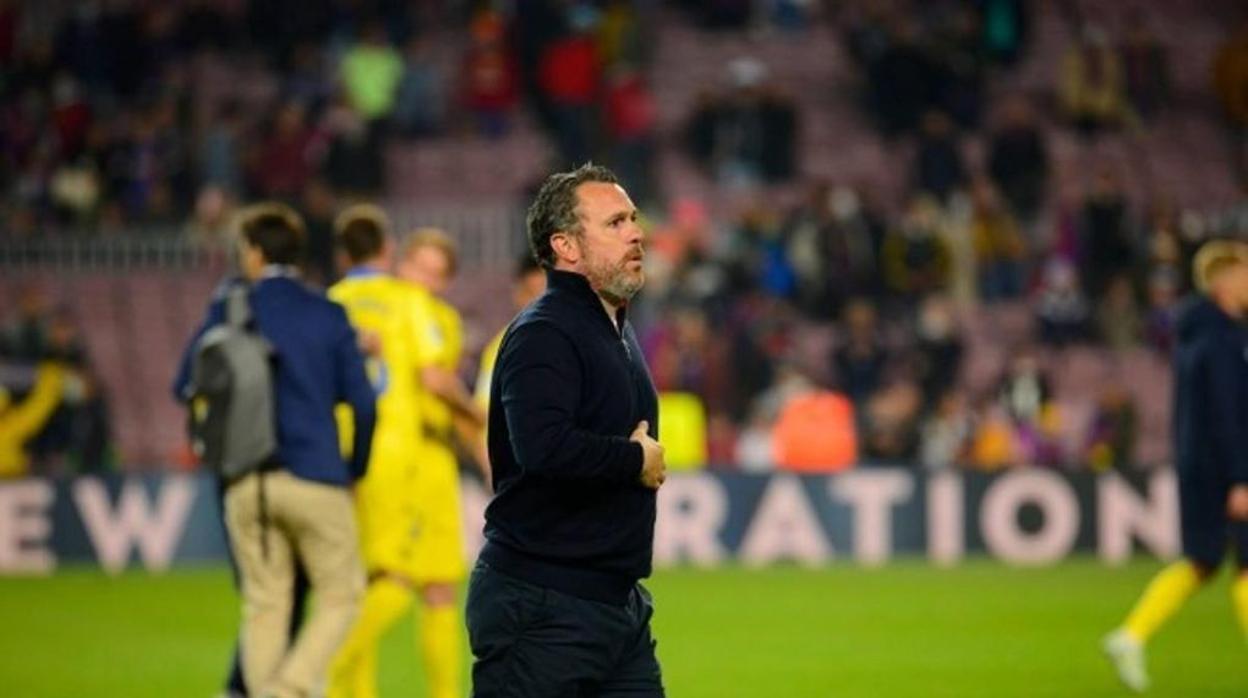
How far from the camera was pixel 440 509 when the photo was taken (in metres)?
11.9

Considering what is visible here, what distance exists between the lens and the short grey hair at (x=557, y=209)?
754 centimetres

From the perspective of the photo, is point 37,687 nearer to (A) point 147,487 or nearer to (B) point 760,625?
(B) point 760,625

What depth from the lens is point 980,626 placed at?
16750mm

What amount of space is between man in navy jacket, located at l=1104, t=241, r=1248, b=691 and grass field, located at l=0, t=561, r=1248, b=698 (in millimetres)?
438

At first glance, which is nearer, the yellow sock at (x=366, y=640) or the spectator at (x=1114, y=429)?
the yellow sock at (x=366, y=640)

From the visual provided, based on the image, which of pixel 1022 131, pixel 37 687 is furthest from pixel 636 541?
pixel 1022 131

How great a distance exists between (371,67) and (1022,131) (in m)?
7.67

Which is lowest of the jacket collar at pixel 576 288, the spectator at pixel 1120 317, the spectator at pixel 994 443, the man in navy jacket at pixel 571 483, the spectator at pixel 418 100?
the spectator at pixel 994 443

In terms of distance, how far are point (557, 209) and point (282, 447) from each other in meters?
2.96

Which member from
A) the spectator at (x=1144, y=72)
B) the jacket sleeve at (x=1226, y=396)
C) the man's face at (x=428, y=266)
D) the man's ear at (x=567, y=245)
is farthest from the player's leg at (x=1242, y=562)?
the spectator at (x=1144, y=72)

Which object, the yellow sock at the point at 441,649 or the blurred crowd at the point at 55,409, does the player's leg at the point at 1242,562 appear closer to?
the yellow sock at the point at 441,649

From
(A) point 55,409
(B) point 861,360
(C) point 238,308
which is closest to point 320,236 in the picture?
(A) point 55,409

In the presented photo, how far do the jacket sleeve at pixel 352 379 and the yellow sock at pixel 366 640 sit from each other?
4.10ft

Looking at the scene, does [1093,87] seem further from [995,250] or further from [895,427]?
[895,427]
